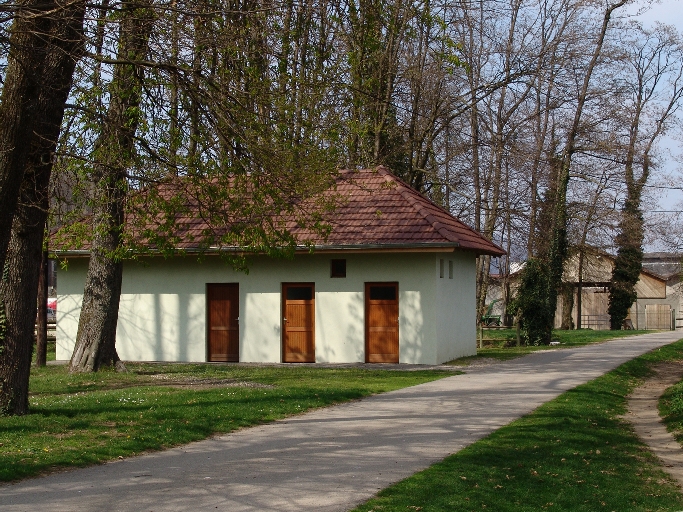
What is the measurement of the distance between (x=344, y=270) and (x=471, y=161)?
13952mm

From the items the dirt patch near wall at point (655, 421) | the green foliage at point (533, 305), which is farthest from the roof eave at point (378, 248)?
the green foliage at point (533, 305)

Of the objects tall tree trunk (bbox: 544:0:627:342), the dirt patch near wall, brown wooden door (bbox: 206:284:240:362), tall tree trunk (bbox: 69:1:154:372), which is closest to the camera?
the dirt patch near wall

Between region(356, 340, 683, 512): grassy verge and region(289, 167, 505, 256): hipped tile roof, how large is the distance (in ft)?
31.0

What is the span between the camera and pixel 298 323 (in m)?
23.7

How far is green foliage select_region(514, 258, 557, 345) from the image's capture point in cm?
3148

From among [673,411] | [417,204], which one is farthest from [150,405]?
[417,204]

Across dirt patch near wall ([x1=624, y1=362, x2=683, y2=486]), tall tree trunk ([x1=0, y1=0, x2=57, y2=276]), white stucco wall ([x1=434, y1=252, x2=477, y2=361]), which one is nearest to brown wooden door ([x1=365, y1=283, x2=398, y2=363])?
white stucco wall ([x1=434, y1=252, x2=477, y2=361])

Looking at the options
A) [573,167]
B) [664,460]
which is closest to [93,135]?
[664,460]

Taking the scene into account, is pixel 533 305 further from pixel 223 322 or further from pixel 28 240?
pixel 28 240

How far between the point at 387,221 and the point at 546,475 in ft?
47.3

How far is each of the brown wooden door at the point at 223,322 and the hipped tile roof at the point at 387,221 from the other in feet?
9.16

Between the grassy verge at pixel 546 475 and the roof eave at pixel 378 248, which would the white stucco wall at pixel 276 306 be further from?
the grassy verge at pixel 546 475

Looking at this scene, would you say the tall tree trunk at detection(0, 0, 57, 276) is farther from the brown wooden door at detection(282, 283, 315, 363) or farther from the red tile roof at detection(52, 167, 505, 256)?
the brown wooden door at detection(282, 283, 315, 363)

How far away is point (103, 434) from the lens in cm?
1066
